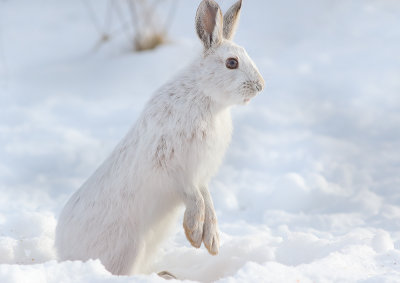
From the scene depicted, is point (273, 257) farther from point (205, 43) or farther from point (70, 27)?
point (70, 27)

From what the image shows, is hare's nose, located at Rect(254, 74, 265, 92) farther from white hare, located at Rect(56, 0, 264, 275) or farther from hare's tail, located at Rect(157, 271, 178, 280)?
hare's tail, located at Rect(157, 271, 178, 280)

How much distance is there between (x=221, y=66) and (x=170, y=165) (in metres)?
0.60

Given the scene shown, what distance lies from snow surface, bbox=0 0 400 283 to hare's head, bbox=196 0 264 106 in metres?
0.31

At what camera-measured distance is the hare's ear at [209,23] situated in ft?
11.0

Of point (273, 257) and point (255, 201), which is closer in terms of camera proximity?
point (273, 257)

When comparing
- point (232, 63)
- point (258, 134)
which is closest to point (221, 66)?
point (232, 63)

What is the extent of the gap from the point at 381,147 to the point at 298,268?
108 inches

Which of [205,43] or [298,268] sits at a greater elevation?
[205,43]

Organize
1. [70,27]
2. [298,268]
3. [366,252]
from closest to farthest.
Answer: [298,268], [366,252], [70,27]

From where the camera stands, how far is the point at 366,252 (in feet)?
10.8

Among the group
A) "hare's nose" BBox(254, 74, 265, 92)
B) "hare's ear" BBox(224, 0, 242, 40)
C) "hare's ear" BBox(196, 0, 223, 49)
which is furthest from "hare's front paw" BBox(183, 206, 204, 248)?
"hare's ear" BBox(224, 0, 242, 40)

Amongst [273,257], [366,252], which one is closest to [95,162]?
[273,257]

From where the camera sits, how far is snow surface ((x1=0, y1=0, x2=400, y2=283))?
3539 millimetres

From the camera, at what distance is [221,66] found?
10.9 ft
